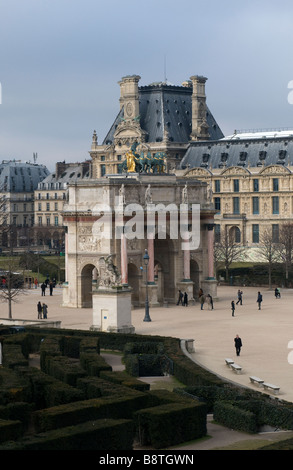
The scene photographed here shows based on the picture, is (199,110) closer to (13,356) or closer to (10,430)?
(13,356)

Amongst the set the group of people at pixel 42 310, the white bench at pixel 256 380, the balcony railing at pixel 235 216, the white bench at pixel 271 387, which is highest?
the balcony railing at pixel 235 216

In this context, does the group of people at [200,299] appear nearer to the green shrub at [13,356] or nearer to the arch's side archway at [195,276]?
the arch's side archway at [195,276]

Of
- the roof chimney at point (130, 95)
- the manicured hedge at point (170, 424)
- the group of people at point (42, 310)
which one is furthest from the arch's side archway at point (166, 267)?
the roof chimney at point (130, 95)

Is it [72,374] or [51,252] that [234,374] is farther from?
[51,252]

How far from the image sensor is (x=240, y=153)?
488 feet

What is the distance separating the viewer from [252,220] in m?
146

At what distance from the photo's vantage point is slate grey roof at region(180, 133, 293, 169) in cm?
14488

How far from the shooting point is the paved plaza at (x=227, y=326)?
5119 centimetres

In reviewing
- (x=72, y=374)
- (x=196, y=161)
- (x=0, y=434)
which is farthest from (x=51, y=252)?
(x=0, y=434)

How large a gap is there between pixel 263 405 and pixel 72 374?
9711mm

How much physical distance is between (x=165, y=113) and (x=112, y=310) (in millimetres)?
99254

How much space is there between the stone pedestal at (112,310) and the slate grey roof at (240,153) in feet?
271

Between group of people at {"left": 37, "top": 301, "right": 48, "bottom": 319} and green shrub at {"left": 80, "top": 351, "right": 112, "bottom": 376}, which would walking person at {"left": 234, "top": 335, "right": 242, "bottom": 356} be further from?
group of people at {"left": 37, "top": 301, "right": 48, "bottom": 319}

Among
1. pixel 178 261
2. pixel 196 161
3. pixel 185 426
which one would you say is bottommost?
pixel 185 426
